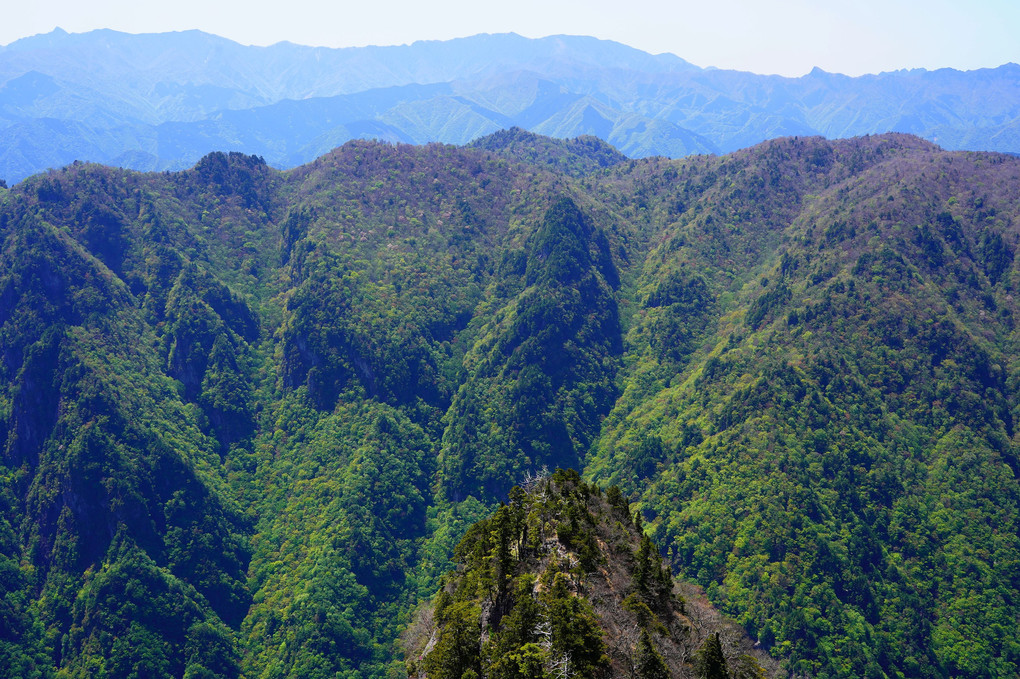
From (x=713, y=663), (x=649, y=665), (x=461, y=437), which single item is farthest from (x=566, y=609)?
(x=461, y=437)

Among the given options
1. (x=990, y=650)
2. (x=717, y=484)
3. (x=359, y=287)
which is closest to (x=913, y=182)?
(x=717, y=484)

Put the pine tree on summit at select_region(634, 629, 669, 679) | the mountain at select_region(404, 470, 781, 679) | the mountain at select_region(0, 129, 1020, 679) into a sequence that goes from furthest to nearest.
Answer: the mountain at select_region(0, 129, 1020, 679) → the mountain at select_region(404, 470, 781, 679) → the pine tree on summit at select_region(634, 629, 669, 679)

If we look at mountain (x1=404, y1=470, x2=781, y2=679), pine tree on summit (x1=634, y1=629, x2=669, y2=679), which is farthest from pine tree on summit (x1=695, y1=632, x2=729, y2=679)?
pine tree on summit (x1=634, y1=629, x2=669, y2=679)

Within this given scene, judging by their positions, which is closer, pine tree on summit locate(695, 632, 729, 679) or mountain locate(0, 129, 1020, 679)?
pine tree on summit locate(695, 632, 729, 679)

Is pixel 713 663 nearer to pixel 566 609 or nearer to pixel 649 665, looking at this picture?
pixel 649 665

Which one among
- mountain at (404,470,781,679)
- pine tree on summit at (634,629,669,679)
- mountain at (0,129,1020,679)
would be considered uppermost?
pine tree on summit at (634,629,669,679)

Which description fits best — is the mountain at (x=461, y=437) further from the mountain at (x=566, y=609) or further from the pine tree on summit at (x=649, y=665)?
the pine tree on summit at (x=649, y=665)

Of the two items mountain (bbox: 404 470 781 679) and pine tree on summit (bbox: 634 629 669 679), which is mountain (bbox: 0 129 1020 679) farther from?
pine tree on summit (bbox: 634 629 669 679)

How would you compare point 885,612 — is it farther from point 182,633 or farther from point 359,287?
point 359,287

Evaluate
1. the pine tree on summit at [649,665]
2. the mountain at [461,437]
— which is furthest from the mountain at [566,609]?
the mountain at [461,437]
